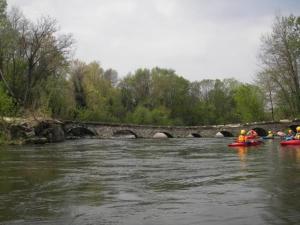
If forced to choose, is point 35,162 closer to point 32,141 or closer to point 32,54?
point 32,141

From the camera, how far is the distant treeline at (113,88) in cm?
5609

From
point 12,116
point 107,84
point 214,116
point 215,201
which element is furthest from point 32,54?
point 214,116

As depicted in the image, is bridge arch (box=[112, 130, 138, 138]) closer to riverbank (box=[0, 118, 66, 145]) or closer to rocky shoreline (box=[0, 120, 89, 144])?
rocky shoreline (box=[0, 120, 89, 144])

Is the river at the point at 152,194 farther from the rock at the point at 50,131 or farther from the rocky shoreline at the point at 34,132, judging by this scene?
the rock at the point at 50,131

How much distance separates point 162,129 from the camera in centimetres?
7000

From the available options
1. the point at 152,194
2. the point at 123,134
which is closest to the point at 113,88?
the point at 123,134

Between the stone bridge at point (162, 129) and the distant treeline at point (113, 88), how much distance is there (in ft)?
9.53

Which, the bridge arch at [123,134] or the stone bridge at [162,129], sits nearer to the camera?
the stone bridge at [162,129]

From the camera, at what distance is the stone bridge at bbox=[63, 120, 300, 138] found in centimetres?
6284

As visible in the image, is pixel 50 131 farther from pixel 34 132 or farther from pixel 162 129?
pixel 162 129

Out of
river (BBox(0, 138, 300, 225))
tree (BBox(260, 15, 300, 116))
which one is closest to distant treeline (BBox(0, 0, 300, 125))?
tree (BBox(260, 15, 300, 116))

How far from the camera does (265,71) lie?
6259cm

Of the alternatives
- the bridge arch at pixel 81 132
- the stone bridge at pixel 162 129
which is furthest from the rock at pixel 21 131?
the bridge arch at pixel 81 132

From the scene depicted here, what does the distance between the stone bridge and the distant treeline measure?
2906mm
